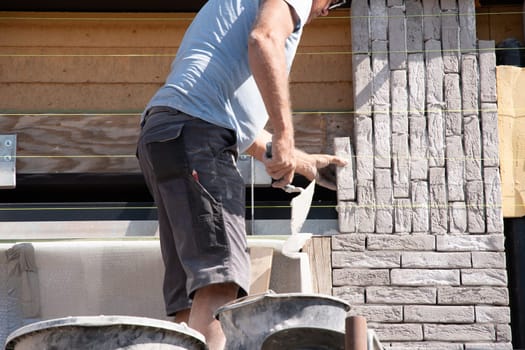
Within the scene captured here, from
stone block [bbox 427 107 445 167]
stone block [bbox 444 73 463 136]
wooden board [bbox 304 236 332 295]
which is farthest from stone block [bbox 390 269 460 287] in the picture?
stone block [bbox 444 73 463 136]

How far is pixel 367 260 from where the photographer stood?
548 centimetres

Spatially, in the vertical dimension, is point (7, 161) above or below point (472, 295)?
above

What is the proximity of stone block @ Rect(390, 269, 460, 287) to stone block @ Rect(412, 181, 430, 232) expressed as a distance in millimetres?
216

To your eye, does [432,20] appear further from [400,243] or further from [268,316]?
[268,316]

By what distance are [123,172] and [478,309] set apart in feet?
6.61

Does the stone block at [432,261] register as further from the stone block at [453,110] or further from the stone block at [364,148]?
the stone block at [453,110]

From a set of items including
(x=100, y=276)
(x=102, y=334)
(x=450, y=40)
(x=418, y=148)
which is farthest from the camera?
(x=450, y=40)

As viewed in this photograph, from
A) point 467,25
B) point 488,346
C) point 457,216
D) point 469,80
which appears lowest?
point 488,346

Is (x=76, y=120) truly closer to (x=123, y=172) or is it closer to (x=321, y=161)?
(x=123, y=172)

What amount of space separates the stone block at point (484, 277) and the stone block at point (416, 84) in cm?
86

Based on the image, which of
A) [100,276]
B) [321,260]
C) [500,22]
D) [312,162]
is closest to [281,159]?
[312,162]

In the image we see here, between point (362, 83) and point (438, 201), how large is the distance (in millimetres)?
733

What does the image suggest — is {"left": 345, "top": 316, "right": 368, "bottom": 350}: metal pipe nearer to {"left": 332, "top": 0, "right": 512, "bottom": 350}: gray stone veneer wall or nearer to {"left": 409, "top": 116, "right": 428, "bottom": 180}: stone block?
{"left": 332, "top": 0, "right": 512, "bottom": 350}: gray stone veneer wall

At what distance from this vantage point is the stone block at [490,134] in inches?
219
